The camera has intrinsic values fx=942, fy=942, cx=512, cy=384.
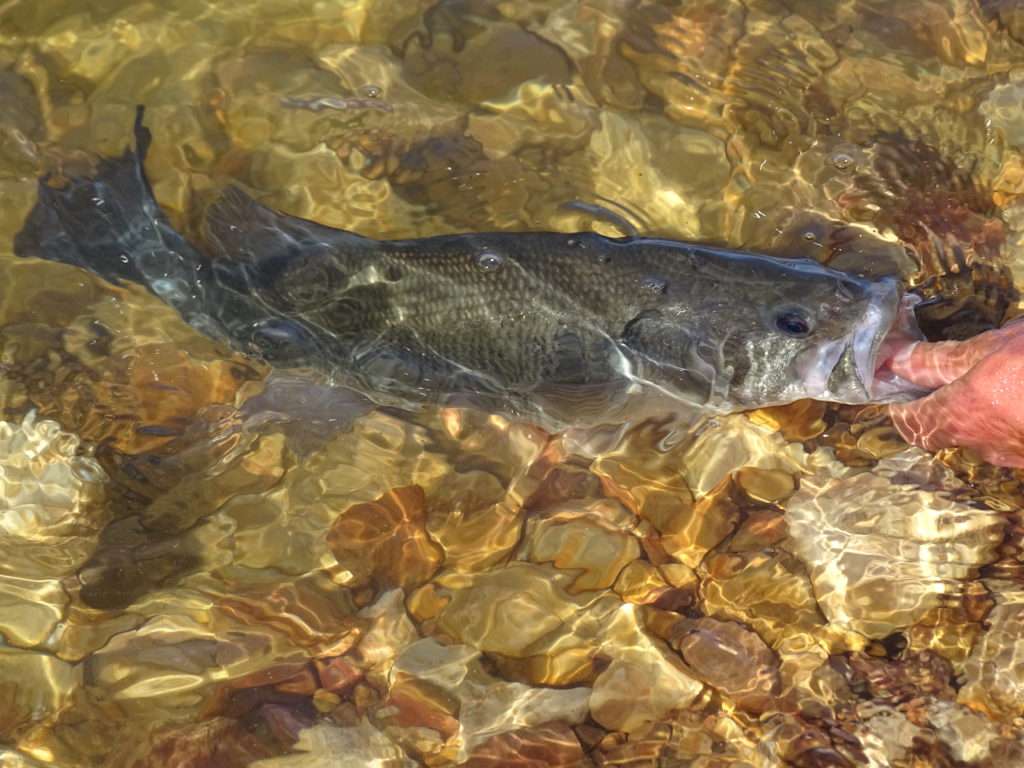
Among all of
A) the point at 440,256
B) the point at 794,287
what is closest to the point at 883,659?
the point at 794,287

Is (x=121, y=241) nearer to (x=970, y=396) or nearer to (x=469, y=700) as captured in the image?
(x=469, y=700)

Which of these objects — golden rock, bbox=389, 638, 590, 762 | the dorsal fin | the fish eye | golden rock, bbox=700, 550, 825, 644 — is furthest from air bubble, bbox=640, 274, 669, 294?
golden rock, bbox=389, 638, 590, 762

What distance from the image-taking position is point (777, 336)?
4.57 m

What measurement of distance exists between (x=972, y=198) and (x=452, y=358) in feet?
10.0

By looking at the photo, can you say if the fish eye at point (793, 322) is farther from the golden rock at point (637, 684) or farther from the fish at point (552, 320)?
the golden rock at point (637, 684)

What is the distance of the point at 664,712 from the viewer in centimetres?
406

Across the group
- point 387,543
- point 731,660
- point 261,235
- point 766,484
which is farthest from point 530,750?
point 261,235

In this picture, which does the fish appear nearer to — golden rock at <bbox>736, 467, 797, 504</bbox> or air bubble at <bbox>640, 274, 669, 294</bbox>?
air bubble at <bbox>640, 274, 669, 294</bbox>

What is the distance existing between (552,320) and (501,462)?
787 millimetres

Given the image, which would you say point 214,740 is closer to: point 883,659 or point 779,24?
point 883,659

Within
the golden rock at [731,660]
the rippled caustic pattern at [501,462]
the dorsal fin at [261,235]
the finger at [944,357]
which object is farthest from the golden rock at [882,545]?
the dorsal fin at [261,235]

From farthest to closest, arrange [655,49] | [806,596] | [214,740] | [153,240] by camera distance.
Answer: [655,49] → [153,240] → [806,596] → [214,740]

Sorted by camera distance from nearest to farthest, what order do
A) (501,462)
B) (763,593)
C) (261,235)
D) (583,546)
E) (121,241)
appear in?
(763,593), (583,546), (501,462), (261,235), (121,241)

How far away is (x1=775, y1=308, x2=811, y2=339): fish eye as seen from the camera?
4.52 meters
